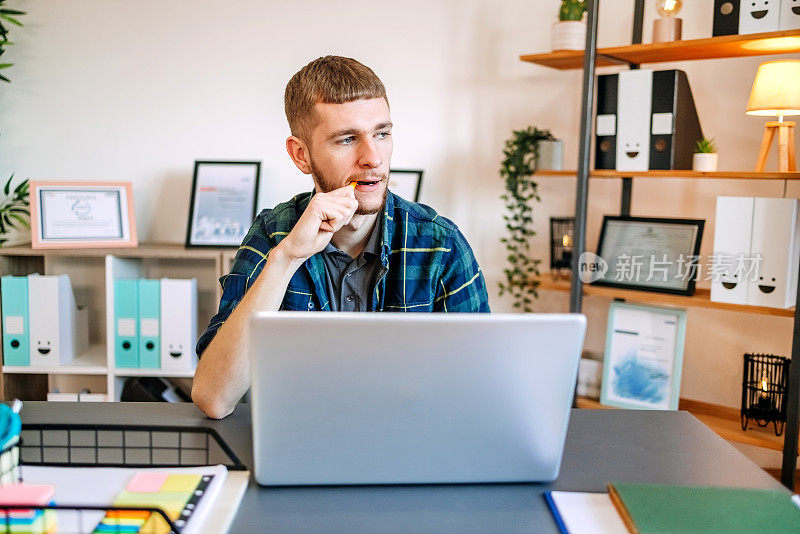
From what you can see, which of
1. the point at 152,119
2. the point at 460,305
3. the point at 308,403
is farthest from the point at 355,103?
the point at 152,119

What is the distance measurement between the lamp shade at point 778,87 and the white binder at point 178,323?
6.77ft

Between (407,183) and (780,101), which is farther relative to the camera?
(407,183)

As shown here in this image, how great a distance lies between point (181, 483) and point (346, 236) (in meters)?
0.81

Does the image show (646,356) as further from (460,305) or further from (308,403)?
(308,403)

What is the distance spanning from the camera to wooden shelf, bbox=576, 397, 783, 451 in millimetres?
2375

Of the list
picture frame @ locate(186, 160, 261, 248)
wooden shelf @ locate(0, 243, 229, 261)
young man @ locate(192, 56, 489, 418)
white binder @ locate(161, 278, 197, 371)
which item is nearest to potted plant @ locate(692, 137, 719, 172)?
young man @ locate(192, 56, 489, 418)

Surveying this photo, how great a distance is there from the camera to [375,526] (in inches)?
32.3

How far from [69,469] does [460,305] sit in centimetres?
88

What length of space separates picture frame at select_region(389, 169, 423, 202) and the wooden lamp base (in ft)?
4.19

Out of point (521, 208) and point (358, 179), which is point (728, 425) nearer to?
point (521, 208)

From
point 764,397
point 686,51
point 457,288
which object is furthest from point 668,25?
point 457,288

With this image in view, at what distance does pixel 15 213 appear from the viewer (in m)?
3.08

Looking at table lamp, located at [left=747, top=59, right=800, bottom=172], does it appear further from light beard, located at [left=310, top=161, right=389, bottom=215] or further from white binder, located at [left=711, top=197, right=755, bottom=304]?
light beard, located at [left=310, top=161, right=389, bottom=215]

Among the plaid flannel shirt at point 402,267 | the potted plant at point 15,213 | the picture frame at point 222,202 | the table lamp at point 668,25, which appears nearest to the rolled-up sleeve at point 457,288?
the plaid flannel shirt at point 402,267
